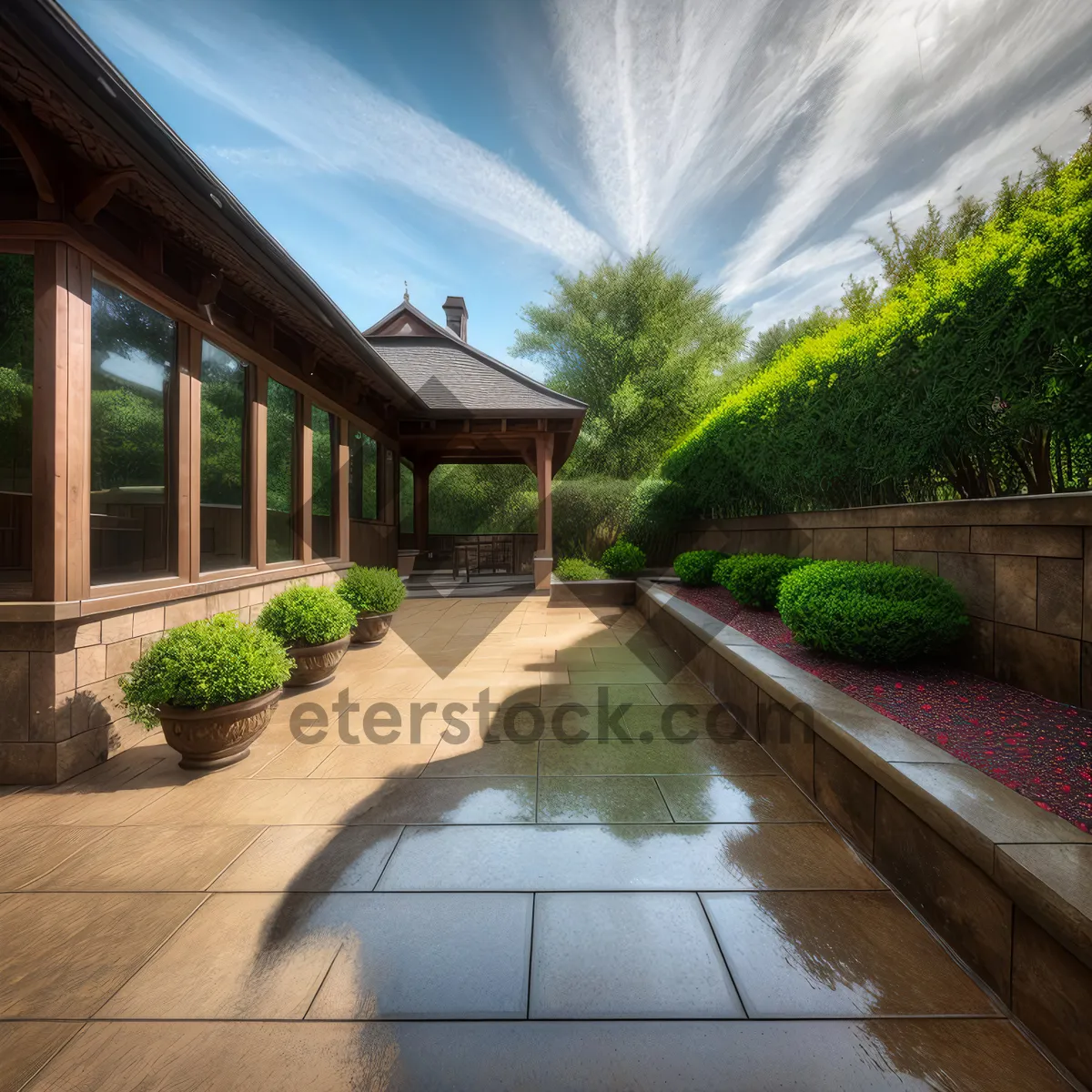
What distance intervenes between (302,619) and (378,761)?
63.6 inches

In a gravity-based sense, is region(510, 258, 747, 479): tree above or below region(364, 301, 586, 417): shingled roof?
above

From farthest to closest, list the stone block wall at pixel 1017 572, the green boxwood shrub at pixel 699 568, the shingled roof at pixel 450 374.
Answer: the shingled roof at pixel 450 374, the green boxwood shrub at pixel 699 568, the stone block wall at pixel 1017 572

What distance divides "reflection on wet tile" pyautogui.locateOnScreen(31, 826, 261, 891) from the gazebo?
7.19 metres

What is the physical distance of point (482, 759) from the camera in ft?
9.86

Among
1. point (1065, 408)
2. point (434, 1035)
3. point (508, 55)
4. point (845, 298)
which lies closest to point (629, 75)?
point (508, 55)

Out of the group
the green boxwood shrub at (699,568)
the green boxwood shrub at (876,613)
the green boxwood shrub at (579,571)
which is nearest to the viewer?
the green boxwood shrub at (876,613)

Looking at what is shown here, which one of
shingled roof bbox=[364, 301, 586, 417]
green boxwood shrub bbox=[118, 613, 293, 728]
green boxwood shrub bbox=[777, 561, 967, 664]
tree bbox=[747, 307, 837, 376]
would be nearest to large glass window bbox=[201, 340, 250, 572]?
green boxwood shrub bbox=[118, 613, 293, 728]

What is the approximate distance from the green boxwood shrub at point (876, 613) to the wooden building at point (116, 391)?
444 cm

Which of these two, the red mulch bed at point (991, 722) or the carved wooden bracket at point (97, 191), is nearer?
the red mulch bed at point (991, 722)

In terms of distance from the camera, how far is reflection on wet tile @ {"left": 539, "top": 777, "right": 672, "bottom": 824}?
7.79 feet

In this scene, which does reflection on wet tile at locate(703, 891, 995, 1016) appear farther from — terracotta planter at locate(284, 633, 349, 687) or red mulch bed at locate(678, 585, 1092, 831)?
terracotta planter at locate(284, 633, 349, 687)

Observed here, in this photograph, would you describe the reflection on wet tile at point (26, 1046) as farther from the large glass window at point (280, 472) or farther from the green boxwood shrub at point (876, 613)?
the large glass window at point (280, 472)

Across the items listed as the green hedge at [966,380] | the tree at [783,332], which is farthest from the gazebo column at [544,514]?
the tree at [783,332]

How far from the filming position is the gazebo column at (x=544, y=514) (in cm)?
941
